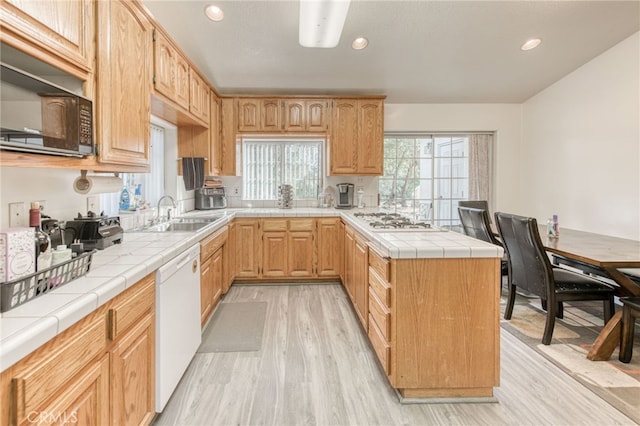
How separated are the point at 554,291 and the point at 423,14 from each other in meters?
2.61

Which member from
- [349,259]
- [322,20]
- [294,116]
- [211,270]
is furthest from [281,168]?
[322,20]

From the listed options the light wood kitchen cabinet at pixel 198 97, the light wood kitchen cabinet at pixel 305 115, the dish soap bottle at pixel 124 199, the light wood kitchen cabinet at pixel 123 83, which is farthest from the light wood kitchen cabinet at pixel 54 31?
the light wood kitchen cabinet at pixel 305 115

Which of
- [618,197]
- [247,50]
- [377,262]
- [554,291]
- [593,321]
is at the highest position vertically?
[247,50]

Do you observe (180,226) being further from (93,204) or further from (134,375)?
(134,375)

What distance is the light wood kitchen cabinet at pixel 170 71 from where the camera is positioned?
239cm

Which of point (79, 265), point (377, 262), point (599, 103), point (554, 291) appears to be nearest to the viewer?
point (79, 265)

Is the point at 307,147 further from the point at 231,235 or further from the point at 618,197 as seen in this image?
the point at 618,197

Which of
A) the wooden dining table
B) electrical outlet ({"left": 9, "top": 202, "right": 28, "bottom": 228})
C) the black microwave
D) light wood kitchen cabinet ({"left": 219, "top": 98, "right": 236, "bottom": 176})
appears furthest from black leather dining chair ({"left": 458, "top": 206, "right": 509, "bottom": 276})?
electrical outlet ({"left": 9, "top": 202, "right": 28, "bottom": 228})

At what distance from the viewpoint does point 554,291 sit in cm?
260

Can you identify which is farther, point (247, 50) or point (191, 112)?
point (247, 50)

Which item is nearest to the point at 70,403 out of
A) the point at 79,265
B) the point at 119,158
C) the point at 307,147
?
the point at 79,265

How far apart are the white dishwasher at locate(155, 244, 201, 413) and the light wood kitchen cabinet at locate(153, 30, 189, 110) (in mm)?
1245

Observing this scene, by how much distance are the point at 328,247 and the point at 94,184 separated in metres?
2.67

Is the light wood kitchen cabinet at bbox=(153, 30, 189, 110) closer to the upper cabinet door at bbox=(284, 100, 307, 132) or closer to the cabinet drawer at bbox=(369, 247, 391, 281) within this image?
the upper cabinet door at bbox=(284, 100, 307, 132)
